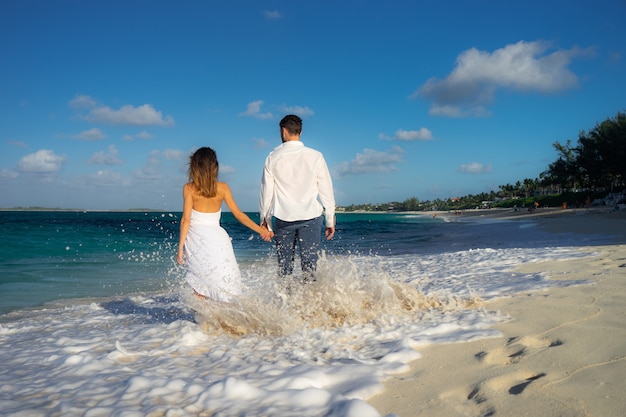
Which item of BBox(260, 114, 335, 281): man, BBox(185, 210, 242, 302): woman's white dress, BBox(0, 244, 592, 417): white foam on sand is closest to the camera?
BBox(0, 244, 592, 417): white foam on sand

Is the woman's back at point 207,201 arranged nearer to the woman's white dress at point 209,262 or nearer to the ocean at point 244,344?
the woman's white dress at point 209,262

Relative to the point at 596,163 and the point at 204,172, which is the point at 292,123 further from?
the point at 596,163

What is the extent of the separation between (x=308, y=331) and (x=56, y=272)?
10.4 m

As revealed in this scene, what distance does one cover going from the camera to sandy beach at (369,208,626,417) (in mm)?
2229

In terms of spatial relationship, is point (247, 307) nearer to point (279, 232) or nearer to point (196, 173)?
point (279, 232)

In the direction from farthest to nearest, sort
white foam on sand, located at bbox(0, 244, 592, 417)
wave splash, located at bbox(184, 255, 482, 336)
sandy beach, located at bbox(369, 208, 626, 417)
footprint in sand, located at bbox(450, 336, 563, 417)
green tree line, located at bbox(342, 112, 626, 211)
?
green tree line, located at bbox(342, 112, 626, 211) < wave splash, located at bbox(184, 255, 482, 336) < white foam on sand, located at bbox(0, 244, 592, 417) < footprint in sand, located at bbox(450, 336, 563, 417) < sandy beach, located at bbox(369, 208, 626, 417)

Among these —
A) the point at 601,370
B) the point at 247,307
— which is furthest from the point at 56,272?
the point at 601,370

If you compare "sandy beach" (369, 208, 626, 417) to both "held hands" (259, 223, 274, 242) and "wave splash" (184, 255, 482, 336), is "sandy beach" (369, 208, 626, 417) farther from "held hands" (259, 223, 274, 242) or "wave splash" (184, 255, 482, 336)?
"held hands" (259, 223, 274, 242)

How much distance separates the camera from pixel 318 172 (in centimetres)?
502

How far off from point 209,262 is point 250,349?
52.7 inches

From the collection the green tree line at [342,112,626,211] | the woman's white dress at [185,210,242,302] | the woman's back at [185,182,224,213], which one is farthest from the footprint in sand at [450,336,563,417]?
the green tree line at [342,112,626,211]

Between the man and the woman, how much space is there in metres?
0.50

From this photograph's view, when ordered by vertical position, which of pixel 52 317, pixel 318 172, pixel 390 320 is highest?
pixel 318 172

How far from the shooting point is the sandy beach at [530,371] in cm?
223
